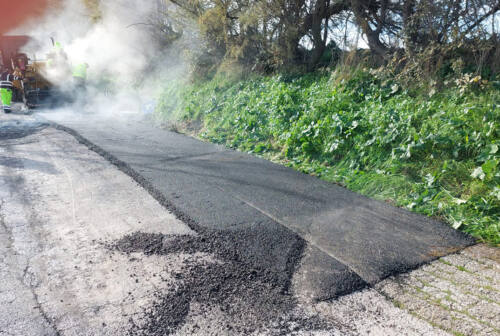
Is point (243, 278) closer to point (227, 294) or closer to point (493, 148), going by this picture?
point (227, 294)

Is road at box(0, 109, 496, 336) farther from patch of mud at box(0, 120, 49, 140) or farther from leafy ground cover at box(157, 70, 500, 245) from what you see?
patch of mud at box(0, 120, 49, 140)

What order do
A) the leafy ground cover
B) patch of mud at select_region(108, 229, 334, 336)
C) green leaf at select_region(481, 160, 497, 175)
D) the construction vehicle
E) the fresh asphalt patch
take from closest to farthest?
patch of mud at select_region(108, 229, 334, 336) → the fresh asphalt patch → green leaf at select_region(481, 160, 497, 175) → the leafy ground cover → the construction vehicle

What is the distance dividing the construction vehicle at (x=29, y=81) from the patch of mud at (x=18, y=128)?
12.8ft

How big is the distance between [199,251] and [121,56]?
16.1m

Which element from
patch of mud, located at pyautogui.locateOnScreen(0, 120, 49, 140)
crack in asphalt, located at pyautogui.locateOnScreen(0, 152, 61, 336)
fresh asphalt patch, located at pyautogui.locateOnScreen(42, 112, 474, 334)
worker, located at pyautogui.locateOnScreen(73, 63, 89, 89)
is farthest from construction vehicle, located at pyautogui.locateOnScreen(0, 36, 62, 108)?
fresh asphalt patch, located at pyautogui.locateOnScreen(42, 112, 474, 334)

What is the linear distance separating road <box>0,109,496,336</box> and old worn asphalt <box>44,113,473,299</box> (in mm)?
17

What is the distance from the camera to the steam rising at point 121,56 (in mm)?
14703

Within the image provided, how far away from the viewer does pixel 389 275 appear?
10.2ft

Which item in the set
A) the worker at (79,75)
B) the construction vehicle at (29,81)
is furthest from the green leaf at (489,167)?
the construction vehicle at (29,81)

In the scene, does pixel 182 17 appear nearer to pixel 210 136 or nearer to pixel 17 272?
pixel 210 136

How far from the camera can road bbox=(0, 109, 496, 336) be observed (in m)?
2.58

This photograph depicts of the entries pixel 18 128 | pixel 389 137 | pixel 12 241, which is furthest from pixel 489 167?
pixel 18 128

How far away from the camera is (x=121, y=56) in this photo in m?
17.4

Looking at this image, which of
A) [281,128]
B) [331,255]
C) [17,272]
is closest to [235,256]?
[331,255]
